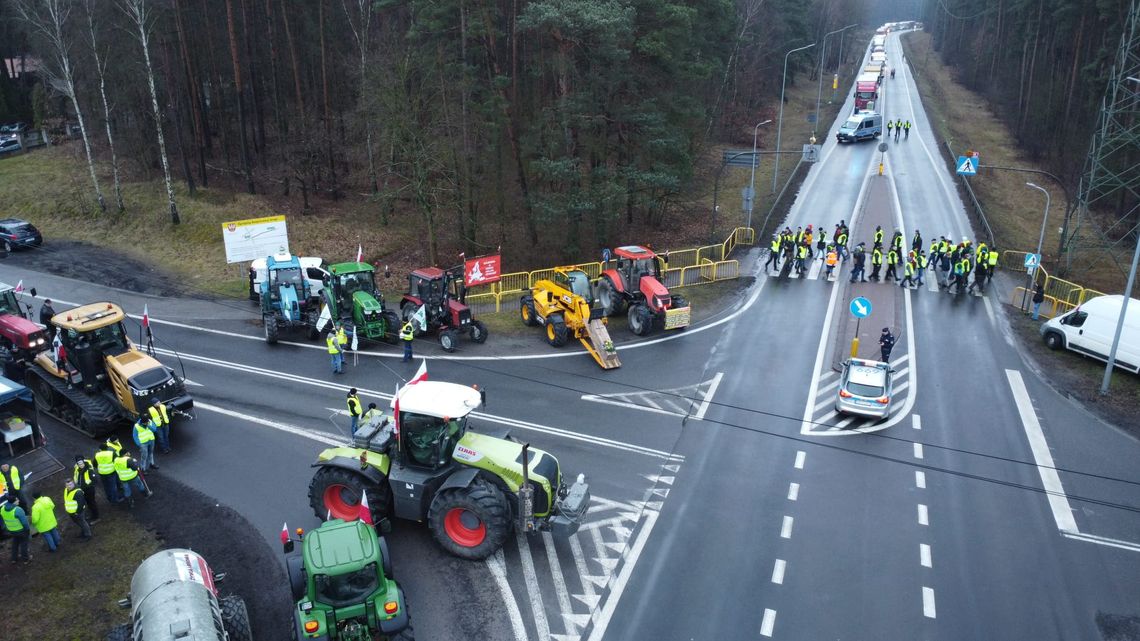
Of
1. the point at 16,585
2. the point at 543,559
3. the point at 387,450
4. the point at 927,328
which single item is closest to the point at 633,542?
the point at 543,559

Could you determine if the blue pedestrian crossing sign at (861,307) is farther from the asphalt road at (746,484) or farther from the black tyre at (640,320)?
the black tyre at (640,320)

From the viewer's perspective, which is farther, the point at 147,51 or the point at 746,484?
the point at 147,51

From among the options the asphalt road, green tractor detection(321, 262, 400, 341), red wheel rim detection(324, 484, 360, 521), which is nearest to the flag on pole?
the asphalt road

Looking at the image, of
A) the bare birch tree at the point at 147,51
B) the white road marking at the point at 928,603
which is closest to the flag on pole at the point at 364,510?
the white road marking at the point at 928,603

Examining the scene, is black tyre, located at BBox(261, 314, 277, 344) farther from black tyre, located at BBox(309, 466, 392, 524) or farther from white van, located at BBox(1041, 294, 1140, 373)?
white van, located at BBox(1041, 294, 1140, 373)

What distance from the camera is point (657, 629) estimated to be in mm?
11148

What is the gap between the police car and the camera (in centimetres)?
1775

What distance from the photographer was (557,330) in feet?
72.7

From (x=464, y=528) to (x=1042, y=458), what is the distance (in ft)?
43.2

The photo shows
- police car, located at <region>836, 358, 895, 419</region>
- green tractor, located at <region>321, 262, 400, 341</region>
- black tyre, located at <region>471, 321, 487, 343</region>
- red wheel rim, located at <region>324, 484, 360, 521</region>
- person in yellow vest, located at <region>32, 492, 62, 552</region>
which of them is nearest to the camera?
person in yellow vest, located at <region>32, 492, 62, 552</region>

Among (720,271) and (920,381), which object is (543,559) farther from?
(720,271)

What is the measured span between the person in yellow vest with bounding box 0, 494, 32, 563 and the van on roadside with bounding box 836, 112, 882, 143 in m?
53.5

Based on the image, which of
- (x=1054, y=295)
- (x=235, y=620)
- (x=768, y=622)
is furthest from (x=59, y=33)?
(x=1054, y=295)

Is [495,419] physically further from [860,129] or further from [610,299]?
[860,129]
